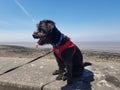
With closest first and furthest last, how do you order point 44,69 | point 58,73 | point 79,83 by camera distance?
point 79,83
point 58,73
point 44,69

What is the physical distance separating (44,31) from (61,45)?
46 cm

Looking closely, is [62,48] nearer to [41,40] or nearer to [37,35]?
[41,40]

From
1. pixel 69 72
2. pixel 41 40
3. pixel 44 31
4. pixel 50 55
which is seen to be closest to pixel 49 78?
pixel 69 72

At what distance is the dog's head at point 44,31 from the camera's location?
451cm

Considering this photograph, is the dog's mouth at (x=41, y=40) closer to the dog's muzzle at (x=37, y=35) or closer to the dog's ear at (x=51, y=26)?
the dog's muzzle at (x=37, y=35)

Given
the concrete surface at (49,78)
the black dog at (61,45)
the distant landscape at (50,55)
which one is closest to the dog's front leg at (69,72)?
the black dog at (61,45)

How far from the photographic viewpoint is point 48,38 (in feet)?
15.3

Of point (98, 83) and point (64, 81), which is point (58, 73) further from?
point (98, 83)

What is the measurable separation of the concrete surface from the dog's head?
41.0 inches

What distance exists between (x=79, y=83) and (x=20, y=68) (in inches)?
76.1

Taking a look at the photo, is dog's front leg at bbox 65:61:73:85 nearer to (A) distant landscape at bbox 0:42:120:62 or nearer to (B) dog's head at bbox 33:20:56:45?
(B) dog's head at bbox 33:20:56:45

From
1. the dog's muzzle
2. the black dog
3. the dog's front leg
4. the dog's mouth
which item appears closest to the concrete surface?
the dog's front leg

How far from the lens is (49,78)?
5426 millimetres

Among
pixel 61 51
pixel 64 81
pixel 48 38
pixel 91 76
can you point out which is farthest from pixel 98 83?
pixel 48 38
